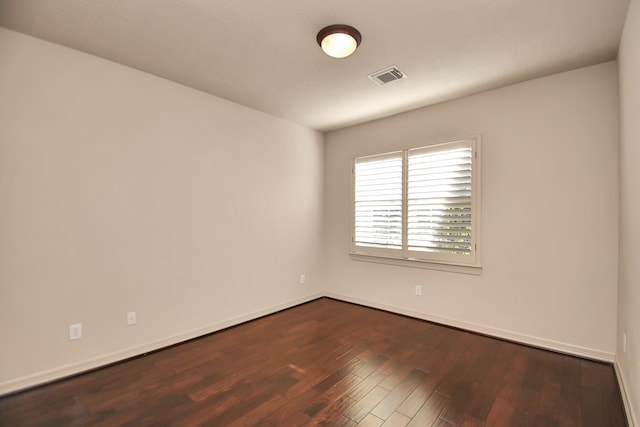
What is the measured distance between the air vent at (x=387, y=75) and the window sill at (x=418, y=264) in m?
2.15

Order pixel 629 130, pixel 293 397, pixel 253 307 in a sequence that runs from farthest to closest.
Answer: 1. pixel 253 307
2. pixel 293 397
3. pixel 629 130

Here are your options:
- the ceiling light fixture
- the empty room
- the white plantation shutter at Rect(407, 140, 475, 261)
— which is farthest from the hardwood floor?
the ceiling light fixture

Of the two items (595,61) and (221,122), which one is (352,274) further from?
(595,61)

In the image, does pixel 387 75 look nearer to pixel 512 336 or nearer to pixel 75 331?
pixel 512 336

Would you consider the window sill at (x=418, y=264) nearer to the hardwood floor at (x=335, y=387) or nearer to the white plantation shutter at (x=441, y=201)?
the white plantation shutter at (x=441, y=201)

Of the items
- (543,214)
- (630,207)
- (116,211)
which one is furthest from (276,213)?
(630,207)

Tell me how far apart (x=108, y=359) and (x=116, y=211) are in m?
1.29

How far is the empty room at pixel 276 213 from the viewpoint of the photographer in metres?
2.03

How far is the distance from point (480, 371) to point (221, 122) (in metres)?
3.56

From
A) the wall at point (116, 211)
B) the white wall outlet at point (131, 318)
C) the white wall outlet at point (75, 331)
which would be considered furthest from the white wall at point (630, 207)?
the white wall outlet at point (75, 331)

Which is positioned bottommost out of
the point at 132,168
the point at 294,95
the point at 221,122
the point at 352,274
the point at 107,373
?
the point at 107,373

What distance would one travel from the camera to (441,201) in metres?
3.52

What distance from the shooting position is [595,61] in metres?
2.61

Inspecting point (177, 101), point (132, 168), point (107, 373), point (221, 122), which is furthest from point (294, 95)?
point (107, 373)
